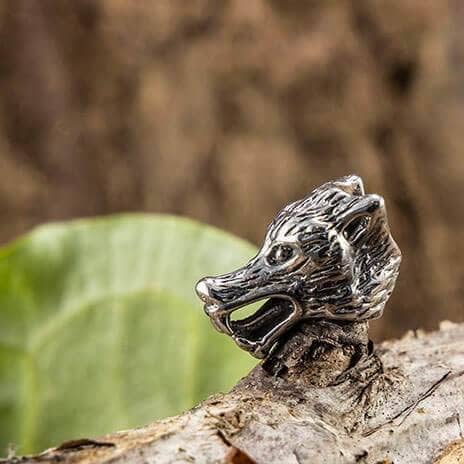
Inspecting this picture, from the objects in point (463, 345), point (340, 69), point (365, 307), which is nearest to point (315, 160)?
point (340, 69)

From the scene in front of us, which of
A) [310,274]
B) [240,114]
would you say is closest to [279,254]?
[310,274]

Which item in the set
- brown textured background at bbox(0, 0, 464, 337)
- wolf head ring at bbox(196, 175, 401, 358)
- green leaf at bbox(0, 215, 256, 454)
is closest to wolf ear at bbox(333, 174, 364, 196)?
wolf head ring at bbox(196, 175, 401, 358)

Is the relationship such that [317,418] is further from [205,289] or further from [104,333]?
[104,333]

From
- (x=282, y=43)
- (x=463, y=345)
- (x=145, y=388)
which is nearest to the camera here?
(x=463, y=345)

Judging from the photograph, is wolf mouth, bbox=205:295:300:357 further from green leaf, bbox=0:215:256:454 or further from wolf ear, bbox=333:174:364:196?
green leaf, bbox=0:215:256:454

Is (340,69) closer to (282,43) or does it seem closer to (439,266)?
(282,43)

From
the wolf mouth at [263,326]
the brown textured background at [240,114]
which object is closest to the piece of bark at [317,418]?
the wolf mouth at [263,326]
